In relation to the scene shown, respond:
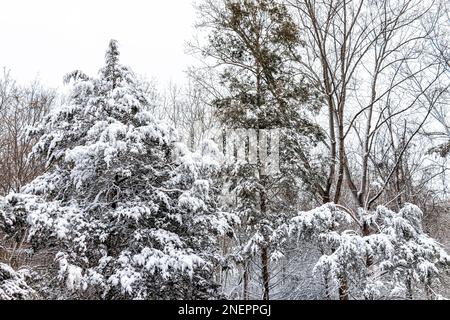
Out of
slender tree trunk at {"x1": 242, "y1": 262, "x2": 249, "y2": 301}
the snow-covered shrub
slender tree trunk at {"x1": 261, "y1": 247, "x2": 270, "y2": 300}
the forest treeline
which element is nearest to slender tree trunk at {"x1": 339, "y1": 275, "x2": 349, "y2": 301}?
the forest treeline

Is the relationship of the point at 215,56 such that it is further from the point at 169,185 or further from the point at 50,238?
the point at 50,238

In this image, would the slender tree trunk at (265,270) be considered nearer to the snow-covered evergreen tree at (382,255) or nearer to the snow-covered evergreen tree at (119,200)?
the snow-covered evergreen tree at (119,200)

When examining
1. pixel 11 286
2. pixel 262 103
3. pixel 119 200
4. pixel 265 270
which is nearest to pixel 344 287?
pixel 265 270

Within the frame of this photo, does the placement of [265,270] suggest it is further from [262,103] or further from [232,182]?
[262,103]

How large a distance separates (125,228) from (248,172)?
13.7 feet

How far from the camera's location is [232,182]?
32.5 feet

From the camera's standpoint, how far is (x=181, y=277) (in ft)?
20.4

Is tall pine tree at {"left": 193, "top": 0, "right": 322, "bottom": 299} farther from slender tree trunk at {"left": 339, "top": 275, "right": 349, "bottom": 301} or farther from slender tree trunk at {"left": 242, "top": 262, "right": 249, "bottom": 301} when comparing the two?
slender tree trunk at {"left": 339, "top": 275, "right": 349, "bottom": 301}

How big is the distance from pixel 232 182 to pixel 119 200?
3.91 metres
